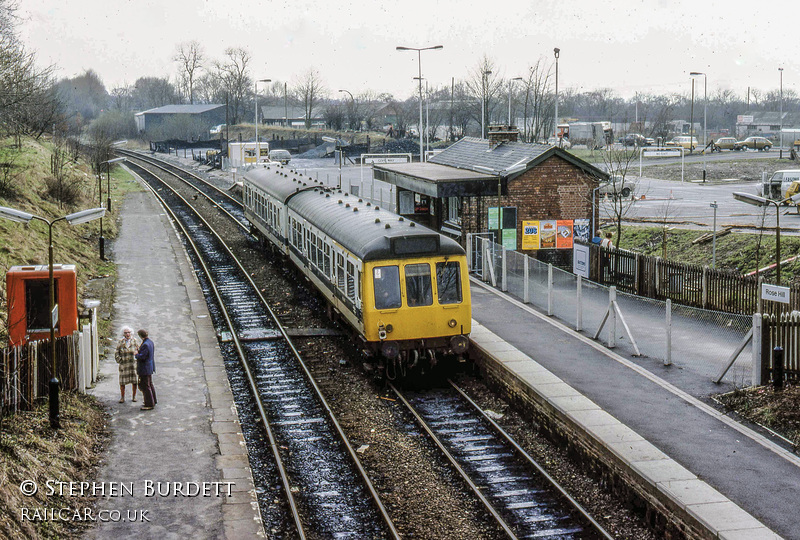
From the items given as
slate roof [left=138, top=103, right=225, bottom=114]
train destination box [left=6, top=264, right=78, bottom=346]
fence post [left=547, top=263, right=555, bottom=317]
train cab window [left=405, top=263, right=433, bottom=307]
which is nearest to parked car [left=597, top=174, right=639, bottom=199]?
fence post [left=547, top=263, right=555, bottom=317]

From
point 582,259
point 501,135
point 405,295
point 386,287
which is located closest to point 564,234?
point 582,259

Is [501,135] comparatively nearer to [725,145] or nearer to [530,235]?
[530,235]

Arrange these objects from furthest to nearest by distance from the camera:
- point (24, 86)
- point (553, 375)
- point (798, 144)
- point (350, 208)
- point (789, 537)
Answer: point (798, 144) → point (24, 86) → point (350, 208) → point (553, 375) → point (789, 537)

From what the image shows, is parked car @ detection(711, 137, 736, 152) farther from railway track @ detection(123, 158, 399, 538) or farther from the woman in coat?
the woman in coat

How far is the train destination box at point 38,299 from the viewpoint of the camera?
1766 centimetres

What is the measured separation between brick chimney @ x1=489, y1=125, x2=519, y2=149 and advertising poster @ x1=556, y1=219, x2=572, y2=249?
4974mm

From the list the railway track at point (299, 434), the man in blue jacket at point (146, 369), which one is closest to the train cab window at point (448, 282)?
the railway track at point (299, 434)

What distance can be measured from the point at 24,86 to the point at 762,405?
111ft

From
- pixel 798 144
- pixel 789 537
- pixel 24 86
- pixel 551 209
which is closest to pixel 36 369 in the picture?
pixel 789 537

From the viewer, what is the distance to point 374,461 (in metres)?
13.4

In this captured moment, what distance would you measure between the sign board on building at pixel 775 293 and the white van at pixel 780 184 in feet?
94.8

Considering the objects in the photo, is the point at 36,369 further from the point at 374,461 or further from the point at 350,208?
the point at 350,208

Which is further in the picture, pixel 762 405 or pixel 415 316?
pixel 415 316

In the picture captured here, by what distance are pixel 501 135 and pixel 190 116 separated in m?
102
